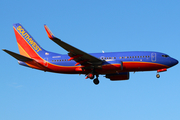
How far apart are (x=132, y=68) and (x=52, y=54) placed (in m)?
12.9

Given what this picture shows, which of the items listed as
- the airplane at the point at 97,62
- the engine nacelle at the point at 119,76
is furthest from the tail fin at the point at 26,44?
the engine nacelle at the point at 119,76

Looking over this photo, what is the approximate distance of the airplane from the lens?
1847 inches

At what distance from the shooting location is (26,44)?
53.2m

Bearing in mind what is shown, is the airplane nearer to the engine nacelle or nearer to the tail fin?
the engine nacelle

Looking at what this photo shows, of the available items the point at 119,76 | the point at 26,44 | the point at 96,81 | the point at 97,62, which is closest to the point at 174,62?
the point at 119,76

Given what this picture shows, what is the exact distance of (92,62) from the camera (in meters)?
47.8

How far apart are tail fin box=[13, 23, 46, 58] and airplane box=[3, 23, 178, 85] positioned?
0.40 m

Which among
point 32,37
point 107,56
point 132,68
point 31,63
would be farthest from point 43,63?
point 132,68

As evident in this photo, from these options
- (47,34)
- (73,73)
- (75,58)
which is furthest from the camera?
(73,73)

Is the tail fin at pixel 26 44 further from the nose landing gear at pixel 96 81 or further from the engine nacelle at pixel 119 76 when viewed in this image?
the engine nacelle at pixel 119 76

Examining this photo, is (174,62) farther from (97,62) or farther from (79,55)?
(79,55)

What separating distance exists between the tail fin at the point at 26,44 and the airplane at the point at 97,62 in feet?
1.33

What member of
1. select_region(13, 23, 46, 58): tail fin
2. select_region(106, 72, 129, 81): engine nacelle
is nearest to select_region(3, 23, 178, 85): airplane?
select_region(106, 72, 129, 81): engine nacelle

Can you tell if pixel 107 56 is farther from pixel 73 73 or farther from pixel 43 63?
pixel 43 63
